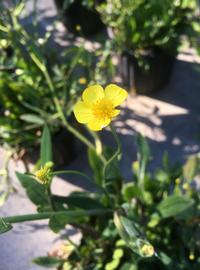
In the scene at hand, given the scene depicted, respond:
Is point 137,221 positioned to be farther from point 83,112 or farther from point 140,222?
point 83,112

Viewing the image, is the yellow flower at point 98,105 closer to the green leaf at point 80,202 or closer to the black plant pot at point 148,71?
the green leaf at point 80,202

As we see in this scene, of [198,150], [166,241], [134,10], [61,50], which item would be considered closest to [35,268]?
[166,241]

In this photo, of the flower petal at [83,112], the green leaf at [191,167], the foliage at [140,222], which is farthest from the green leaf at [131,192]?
the flower petal at [83,112]

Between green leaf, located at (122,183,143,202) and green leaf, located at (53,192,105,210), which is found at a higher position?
green leaf, located at (53,192,105,210)

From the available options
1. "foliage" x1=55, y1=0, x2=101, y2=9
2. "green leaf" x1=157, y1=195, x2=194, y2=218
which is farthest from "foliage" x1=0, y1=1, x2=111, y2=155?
"green leaf" x1=157, y1=195, x2=194, y2=218

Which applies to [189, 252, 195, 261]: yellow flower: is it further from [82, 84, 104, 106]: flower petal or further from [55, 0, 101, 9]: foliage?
[55, 0, 101, 9]: foliage

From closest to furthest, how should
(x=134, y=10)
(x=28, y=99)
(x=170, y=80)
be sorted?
(x=28, y=99)
(x=134, y=10)
(x=170, y=80)

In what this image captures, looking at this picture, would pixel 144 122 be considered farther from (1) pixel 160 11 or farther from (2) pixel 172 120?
(1) pixel 160 11
